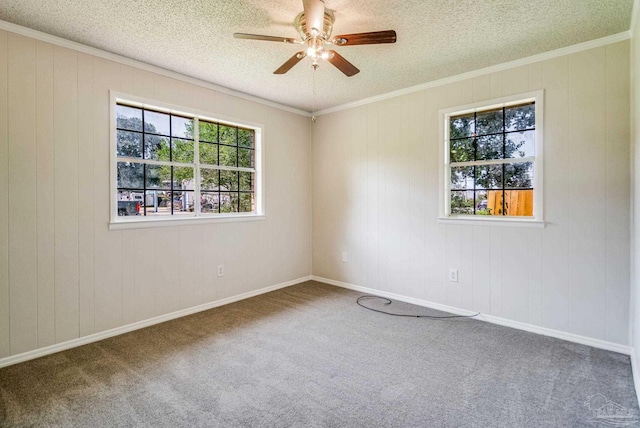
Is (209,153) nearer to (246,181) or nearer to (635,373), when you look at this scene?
(246,181)

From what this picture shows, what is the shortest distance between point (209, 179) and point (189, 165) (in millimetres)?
322

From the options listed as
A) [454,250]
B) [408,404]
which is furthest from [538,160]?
[408,404]

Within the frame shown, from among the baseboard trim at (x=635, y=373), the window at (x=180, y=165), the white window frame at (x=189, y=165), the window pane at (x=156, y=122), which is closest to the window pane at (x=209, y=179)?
the window at (x=180, y=165)

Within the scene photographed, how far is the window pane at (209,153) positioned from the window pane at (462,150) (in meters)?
2.69

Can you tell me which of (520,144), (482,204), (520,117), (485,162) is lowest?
(482,204)

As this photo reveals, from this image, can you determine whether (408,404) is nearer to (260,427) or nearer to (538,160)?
(260,427)

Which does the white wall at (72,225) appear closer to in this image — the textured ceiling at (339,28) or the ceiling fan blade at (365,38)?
the textured ceiling at (339,28)

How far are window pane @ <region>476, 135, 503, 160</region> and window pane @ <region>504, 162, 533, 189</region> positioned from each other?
0.17m

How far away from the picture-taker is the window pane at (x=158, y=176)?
3.27 meters

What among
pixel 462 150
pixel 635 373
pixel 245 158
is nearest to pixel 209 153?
pixel 245 158

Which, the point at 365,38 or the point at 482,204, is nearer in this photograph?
the point at 365,38

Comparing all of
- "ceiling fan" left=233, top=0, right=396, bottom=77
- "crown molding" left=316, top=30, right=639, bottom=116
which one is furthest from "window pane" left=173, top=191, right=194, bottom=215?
"crown molding" left=316, top=30, right=639, bottom=116

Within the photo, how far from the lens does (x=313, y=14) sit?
1.93m

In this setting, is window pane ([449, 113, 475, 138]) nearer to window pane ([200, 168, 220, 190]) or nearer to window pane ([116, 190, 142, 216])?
window pane ([200, 168, 220, 190])
